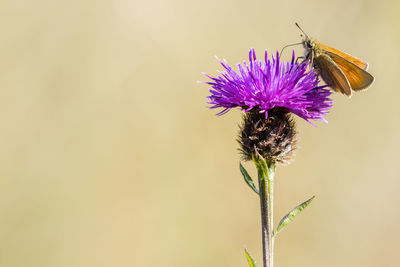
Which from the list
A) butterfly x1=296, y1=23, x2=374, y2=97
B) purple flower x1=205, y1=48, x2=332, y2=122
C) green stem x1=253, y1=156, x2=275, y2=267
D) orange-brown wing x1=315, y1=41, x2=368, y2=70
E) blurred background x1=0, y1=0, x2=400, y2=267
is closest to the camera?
green stem x1=253, y1=156, x2=275, y2=267

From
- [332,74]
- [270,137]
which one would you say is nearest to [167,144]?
[270,137]

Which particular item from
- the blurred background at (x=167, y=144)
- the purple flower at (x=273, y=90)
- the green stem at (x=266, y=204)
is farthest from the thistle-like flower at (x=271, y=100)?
the blurred background at (x=167, y=144)

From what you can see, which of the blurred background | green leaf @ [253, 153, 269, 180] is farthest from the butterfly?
the blurred background

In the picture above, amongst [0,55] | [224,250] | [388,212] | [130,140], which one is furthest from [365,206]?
[0,55]

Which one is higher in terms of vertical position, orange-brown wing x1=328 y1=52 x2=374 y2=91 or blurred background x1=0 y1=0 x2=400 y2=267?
blurred background x1=0 y1=0 x2=400 y2=267

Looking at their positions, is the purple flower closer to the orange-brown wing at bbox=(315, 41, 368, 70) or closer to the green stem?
the orange-brown wing at bbox=(315, 41, 368, 70)

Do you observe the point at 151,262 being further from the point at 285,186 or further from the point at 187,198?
the point at 285,186
